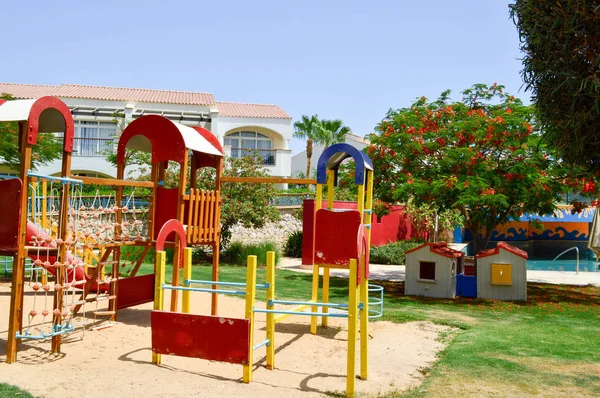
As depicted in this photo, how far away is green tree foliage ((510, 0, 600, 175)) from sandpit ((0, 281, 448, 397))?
3.13 m

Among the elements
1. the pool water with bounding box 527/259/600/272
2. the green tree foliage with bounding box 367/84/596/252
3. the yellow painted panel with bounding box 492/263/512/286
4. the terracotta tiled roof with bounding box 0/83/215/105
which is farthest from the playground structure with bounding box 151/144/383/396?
the terracotta tiled roof with bounding box 0/83/215/105

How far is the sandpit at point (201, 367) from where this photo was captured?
19.9 feet

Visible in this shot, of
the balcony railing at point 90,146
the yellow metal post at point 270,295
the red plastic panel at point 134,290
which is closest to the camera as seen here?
the yellow metal post at point 270,295

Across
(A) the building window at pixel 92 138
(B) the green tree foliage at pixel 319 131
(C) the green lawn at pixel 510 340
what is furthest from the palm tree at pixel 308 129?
(C) the green lawn at pixel 510 340

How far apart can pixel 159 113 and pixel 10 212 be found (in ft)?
97.5

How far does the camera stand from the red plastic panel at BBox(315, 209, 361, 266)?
9.12 m

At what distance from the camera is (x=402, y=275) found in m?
A: 19.0

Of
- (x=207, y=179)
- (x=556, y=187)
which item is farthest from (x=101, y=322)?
(x=207, y=179)

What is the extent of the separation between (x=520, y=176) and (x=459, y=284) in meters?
2.99

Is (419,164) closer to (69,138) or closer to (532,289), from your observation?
(532,289)

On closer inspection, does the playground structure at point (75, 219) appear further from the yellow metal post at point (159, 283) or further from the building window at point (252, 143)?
the building window at point (252, 143)

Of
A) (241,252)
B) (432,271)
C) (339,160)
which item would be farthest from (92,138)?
(339,160)

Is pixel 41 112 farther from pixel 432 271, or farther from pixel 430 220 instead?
pixel 430 220

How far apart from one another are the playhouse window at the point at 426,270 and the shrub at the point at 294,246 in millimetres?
10260
